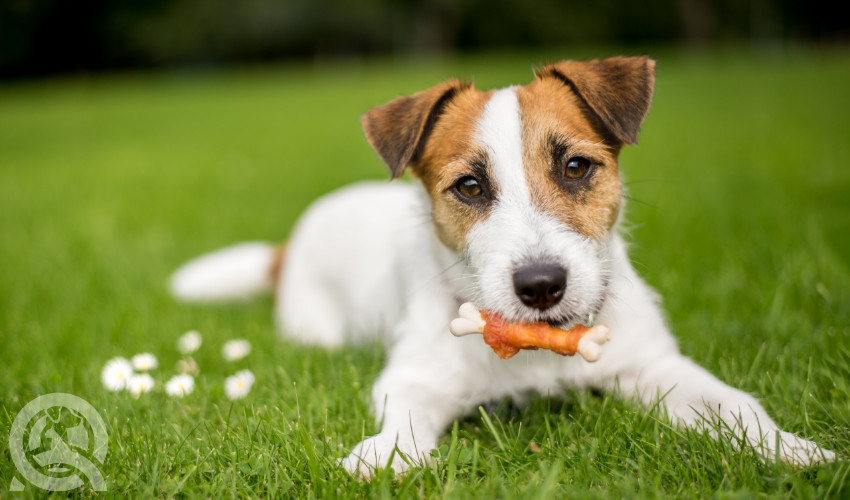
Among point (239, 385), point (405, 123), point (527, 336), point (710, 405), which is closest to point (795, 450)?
point (710, 405)

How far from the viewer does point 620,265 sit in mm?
2879

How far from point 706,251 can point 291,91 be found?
21.8 meters

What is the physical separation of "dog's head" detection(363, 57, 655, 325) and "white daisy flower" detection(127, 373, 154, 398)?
1.57m

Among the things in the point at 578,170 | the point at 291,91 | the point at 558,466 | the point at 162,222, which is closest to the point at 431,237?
the point at 578,170

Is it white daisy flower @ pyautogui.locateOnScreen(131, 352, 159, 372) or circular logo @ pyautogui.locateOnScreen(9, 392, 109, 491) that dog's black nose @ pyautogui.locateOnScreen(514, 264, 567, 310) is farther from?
white daisy flower @ pyautogui.locateOnScreen(131, 352, 159, 372)

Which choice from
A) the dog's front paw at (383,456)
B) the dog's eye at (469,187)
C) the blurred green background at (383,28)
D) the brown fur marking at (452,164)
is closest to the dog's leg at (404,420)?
the dog's front paw at (383,456)

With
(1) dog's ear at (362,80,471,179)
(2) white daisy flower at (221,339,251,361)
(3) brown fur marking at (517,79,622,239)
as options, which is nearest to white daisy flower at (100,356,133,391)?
(2) white daisy flower at (221,339,251,361)

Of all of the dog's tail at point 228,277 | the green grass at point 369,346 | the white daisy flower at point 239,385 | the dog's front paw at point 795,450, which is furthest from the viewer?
the dog's tail at point 228,277

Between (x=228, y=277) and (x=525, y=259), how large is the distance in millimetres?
2966

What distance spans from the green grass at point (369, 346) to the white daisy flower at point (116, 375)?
65mm

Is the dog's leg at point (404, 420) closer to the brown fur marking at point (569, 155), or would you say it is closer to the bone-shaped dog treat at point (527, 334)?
the bone-shaped dog treat at point (527, 334)

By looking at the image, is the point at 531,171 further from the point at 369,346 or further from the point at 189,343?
the point at 189,343

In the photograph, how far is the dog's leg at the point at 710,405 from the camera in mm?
2160

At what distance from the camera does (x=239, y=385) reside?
121 inches
